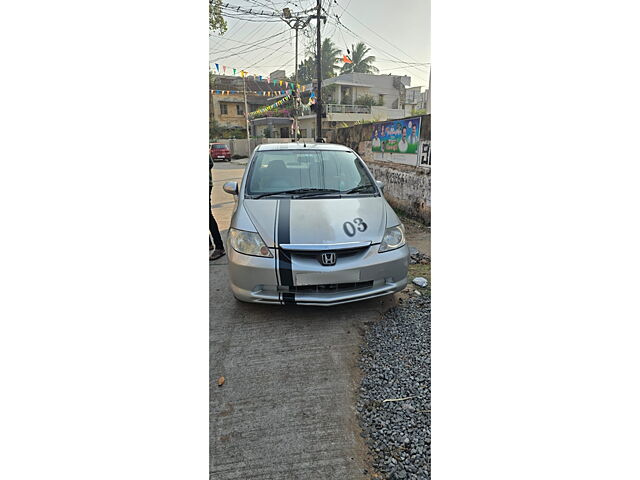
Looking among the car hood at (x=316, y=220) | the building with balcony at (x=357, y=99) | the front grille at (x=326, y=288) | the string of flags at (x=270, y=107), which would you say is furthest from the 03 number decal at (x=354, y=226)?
the string of flags at (x=270, y=107)

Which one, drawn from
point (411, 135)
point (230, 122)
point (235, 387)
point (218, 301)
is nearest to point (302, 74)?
point (230, 122)

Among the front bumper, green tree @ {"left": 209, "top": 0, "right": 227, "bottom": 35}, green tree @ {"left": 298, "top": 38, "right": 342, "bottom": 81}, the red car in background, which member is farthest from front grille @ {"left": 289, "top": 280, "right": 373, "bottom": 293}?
green tree @ {"left": 209, "top": 0, "right": 227, "bottom": 35}

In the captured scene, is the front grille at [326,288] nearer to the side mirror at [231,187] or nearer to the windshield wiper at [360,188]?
the windshield wiper at [360,188]

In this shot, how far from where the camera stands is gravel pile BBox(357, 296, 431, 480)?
3.52ft

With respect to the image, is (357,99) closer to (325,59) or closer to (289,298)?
(325,59)

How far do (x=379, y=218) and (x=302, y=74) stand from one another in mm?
900

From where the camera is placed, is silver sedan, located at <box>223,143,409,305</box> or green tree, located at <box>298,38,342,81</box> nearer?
green tree, located at <box>298,38,342,81</box>

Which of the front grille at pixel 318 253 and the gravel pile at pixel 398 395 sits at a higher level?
the front grille at pixel 318 253

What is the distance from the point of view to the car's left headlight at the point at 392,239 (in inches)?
75.0

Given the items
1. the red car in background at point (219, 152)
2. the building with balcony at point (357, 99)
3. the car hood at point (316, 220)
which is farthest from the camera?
the car hood at point (316, 220)

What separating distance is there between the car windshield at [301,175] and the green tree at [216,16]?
38.1 inches

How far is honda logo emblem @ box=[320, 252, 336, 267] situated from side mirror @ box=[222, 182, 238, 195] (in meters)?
0.88

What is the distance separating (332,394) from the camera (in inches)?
52.3

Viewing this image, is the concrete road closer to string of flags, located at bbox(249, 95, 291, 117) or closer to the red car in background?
the red car in background
